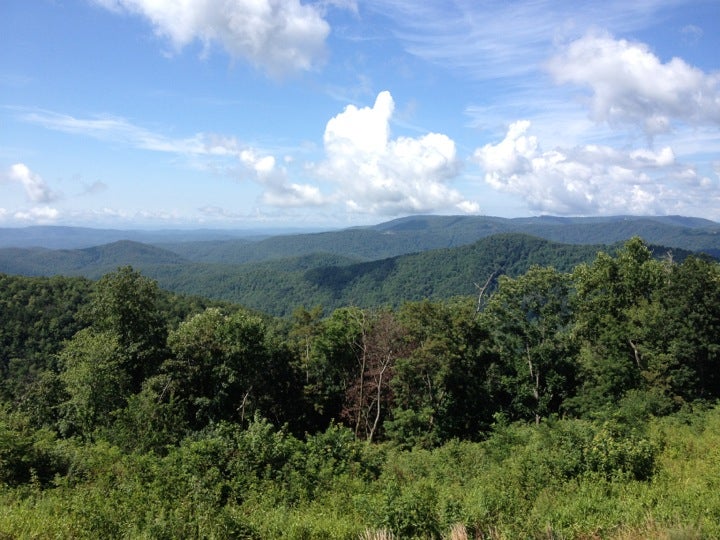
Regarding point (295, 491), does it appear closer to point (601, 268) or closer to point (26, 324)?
point (601, 268)

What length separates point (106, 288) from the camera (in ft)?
66.7

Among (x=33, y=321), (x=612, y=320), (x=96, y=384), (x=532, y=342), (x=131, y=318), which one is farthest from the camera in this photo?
(x=33, y=321)

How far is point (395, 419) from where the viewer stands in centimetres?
2062

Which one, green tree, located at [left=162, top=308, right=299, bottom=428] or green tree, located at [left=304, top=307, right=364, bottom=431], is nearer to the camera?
green tree, located at [left=162, top=308, right=299, bottom=428]

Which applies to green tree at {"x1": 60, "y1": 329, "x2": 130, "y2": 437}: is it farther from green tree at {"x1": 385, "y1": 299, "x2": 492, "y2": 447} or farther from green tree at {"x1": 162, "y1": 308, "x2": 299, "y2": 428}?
green tree at {"x1": 385, "y1": 299, "x2": 492, "y2": 447}

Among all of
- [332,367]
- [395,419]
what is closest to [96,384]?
[332,367]

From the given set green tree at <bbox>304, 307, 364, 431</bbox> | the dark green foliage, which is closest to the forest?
green tree at <bbox>304, 307, 364, 431</bbox>

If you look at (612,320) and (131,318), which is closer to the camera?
(131,318)

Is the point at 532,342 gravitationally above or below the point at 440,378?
above

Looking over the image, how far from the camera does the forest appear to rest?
7559mm

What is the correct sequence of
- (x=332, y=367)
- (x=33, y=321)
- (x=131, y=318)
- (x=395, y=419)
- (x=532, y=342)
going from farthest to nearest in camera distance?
1. (x=33, y=321)
2. (x=332, y=367)
3. (x=532, y=342)
4. (x=131, y=318)
5. (x=395, y=419)

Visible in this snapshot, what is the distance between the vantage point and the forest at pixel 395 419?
24.8 feet

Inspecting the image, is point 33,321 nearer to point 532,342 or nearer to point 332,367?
point 332,367

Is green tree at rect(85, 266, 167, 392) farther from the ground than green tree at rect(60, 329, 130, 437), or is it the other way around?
green tree at rect(85, 266, 167, 392)
